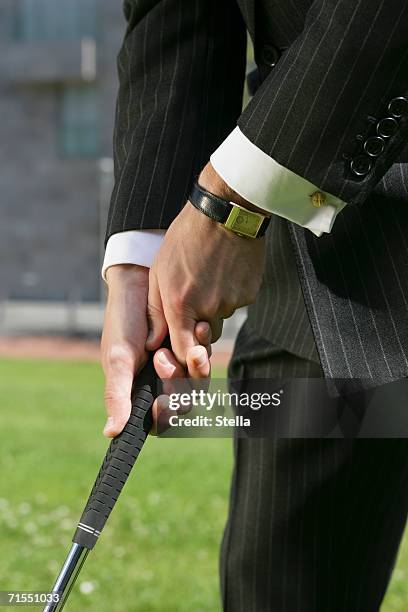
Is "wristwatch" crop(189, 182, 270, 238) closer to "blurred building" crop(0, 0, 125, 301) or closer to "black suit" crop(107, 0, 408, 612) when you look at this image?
"black suit" crop(107, 0, 408, 612)

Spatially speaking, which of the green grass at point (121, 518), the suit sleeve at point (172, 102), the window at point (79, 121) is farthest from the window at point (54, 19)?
the suit sleeve at point (172, 102)

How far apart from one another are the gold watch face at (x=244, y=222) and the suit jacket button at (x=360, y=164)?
0.14 meters

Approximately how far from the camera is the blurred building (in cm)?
2192

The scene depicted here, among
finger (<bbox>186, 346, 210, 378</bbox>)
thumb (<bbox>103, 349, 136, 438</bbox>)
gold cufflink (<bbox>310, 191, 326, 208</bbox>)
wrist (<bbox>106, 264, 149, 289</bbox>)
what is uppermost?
gold cufflink (<bbox>310, 191, 326, 208</bbox>)

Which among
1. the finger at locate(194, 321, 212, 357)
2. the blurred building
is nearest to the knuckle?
the finger at locate(194, 321, 212, 357)

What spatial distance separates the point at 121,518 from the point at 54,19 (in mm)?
20060

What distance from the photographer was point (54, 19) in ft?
73.9

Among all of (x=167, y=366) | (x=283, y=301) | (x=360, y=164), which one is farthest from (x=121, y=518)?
(x=360, y=164)

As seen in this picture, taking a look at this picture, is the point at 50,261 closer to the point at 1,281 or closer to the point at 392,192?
the point at 1,281

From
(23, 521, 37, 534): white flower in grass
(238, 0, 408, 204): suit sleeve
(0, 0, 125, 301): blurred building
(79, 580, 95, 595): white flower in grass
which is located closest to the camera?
(238, 0, 408, 204): suit sleeve

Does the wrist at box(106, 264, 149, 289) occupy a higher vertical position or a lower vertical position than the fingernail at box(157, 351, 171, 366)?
higher

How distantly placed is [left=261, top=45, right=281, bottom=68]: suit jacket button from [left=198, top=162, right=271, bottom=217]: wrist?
7.9 inches

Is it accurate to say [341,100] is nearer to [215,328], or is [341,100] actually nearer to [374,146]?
[374,146]

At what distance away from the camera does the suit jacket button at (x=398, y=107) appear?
3.55 ft
